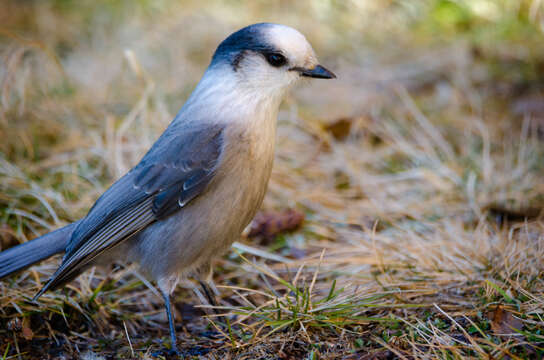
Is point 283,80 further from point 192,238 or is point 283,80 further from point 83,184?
point 83,184

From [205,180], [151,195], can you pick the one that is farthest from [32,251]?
[205,180]

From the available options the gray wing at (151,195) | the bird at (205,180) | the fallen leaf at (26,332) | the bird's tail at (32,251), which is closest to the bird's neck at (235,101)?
the bird at (205,180)

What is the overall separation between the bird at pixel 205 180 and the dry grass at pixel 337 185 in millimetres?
294

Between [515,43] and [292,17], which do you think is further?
[292,17]

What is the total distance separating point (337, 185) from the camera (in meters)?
4.42

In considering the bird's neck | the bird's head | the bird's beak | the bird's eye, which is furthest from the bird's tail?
the bird's beak

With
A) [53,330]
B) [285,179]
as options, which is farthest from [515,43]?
[53,330]

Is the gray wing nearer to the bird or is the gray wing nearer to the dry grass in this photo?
the bird

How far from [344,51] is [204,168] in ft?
17.9

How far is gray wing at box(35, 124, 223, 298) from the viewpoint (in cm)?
259

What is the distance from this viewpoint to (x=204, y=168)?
2.57 m

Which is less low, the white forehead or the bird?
the white forehead

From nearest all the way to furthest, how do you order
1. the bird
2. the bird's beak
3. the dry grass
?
1. the dry grass
2. the bird
3. the bird's beak

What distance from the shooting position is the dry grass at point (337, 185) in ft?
7.83
